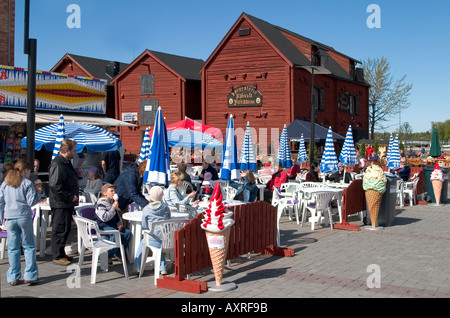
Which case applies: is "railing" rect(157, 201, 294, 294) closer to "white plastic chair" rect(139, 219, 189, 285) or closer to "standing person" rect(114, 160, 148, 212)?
"white plastic chair" rect(139, 219, 189, 285)

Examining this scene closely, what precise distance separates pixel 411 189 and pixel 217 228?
12.6 meters

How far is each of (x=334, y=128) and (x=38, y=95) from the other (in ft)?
70.7

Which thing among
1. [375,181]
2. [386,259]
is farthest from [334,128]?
[386,259]

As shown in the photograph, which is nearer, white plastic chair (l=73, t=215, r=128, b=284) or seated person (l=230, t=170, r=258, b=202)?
white plastic chair (l=73, t=215, r=128, b=284)

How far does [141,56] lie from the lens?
36719mm

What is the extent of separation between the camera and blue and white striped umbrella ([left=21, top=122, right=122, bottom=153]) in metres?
14.2

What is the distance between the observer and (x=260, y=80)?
31797mm

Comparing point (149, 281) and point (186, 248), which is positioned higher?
point (186, 248)

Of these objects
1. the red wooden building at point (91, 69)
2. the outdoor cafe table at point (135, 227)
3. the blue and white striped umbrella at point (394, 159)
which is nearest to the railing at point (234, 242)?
the outdoor cafe table at point (135, 227)

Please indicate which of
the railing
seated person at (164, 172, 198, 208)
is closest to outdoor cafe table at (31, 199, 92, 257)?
seated person at (164, 172, 198, 208)

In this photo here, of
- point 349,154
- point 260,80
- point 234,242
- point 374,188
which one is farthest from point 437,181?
point 260,80

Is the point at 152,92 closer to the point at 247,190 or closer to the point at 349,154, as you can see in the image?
the point at 349,154

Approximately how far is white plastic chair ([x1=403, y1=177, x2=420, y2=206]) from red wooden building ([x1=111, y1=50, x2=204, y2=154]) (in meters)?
20.3
